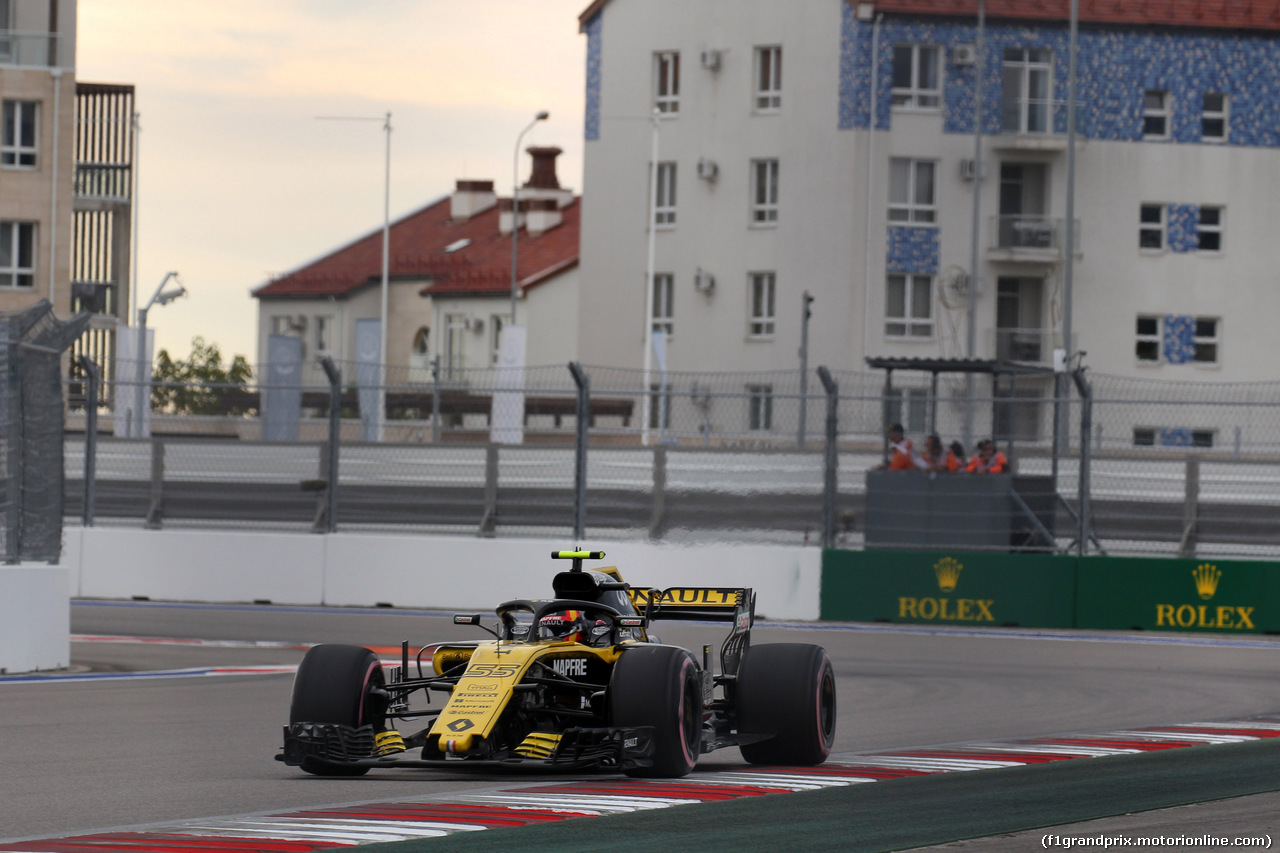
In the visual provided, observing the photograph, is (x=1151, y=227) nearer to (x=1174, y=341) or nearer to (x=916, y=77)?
(x=1174, y=341)

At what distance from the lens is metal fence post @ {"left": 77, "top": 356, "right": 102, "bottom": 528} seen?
21.4 m

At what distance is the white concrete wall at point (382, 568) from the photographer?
20672 millimetres

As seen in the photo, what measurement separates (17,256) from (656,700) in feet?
126

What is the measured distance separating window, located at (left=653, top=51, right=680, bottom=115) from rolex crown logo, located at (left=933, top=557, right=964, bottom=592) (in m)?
32.6

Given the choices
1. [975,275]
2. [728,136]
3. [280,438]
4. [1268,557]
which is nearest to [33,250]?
[728,136]

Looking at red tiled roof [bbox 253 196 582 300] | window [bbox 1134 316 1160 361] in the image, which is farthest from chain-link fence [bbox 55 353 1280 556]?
red tiled roof [bbox 253 196 582 300]

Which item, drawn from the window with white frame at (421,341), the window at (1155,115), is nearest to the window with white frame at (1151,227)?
the window at (1155,115)

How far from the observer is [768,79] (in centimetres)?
4997

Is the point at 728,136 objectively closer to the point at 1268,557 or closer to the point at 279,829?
the point at 1268,557

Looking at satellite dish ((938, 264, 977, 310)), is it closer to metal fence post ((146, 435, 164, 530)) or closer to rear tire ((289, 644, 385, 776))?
metal fence post ((146, 435, 164, 530))

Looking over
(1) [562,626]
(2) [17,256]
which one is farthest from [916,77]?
(1) [562,626]

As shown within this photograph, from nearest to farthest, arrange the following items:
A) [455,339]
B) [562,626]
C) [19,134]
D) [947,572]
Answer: [562,626] → [947,572] → [19,134] → [455,339]

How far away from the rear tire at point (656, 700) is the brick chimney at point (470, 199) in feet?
224

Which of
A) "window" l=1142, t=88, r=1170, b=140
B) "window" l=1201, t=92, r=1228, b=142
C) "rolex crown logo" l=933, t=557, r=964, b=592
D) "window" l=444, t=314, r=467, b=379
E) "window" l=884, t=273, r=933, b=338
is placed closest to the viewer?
"rolex crown logo" l=933, t=557, r=964, b=592
